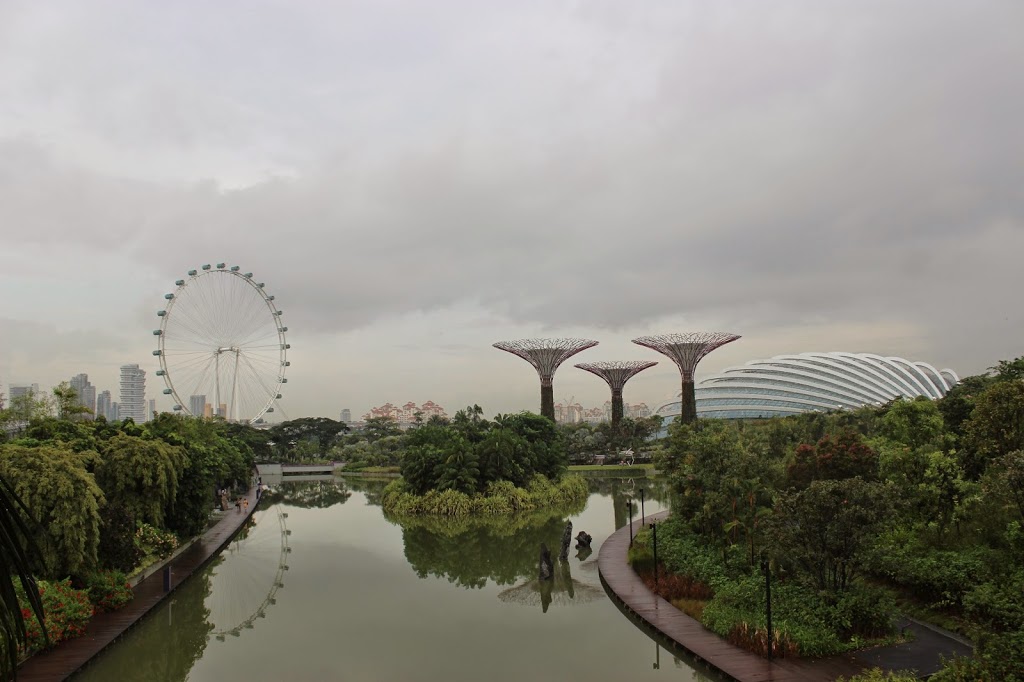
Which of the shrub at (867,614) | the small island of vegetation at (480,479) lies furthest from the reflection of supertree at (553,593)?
the small island of vegetation at (480,479)

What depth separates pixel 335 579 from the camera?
22.5 meters

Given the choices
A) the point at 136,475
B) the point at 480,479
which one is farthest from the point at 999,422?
the point at 136,475

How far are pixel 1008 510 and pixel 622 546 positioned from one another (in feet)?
38.9

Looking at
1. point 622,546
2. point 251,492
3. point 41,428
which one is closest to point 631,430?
point 251,492

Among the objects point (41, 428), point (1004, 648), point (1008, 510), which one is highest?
point (41, 428)

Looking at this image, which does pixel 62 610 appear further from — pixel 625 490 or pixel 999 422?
pixel 625 490

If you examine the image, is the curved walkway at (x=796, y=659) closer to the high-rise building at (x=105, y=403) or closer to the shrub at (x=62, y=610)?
the shrub at (x=62, y=610)

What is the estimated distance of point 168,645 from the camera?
16.4 meters

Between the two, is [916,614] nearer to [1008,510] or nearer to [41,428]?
[1008,510]

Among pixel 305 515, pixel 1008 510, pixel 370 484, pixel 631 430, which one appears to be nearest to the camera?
pixel 1008 510

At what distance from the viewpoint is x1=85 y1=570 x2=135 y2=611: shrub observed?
17.1 m

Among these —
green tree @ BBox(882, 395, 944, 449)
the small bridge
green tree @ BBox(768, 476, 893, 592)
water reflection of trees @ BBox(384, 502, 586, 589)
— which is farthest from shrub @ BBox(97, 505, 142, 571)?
the small bridge

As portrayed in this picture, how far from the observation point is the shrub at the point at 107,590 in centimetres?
1714

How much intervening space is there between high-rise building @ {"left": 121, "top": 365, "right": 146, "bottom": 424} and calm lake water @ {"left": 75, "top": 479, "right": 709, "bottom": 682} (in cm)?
15801
